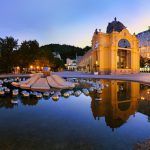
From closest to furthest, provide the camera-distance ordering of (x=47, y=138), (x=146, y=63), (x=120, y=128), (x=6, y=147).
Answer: (x=6, y=147)
(x=47, y=138)
(x=120, y=128)
(x=146, y=63)

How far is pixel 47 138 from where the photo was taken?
20.1ft

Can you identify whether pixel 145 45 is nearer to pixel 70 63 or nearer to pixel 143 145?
pixel 70 63

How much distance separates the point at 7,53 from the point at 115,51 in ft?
95.4

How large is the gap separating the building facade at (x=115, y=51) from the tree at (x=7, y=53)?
23.2m

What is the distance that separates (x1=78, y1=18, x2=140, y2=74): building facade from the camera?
5236cm

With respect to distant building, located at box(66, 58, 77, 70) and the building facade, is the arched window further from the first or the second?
distant building, located at box(66, 58, 77, 70)

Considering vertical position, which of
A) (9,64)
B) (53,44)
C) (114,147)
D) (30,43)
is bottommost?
(114,147)

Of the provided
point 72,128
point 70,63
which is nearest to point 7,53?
point 72,128

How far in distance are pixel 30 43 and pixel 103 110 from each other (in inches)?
2150

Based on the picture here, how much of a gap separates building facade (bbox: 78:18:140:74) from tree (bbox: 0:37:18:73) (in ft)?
76.3

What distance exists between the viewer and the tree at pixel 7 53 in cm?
5092

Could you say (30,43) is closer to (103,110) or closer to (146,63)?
(146,63)

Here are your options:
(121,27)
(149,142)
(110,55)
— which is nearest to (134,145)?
(149,142)

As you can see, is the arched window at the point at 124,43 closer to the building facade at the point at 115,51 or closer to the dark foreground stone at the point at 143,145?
the building facade at the point at 115,51
